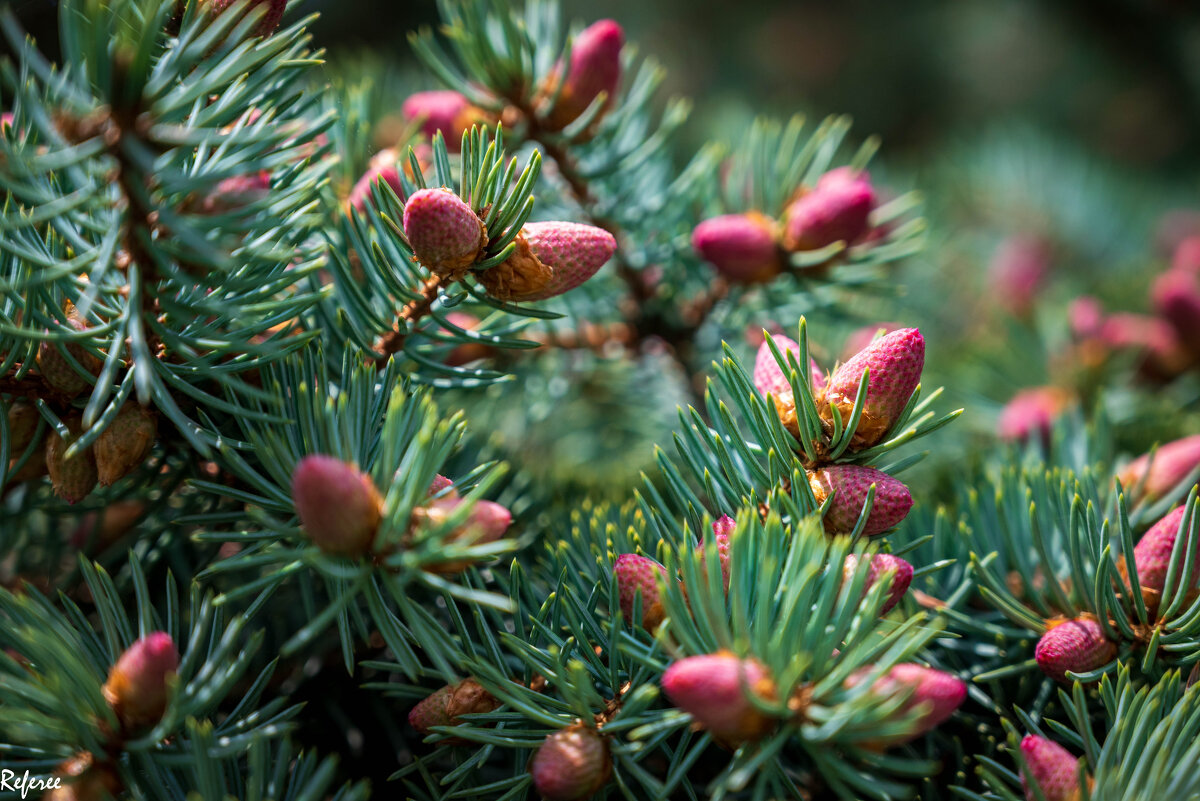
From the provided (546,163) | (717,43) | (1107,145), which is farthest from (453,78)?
(1107,145)

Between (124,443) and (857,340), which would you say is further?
(857,340)

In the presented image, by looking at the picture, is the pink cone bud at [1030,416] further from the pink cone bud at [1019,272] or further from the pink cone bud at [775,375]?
the pink cone bud at [775,375]

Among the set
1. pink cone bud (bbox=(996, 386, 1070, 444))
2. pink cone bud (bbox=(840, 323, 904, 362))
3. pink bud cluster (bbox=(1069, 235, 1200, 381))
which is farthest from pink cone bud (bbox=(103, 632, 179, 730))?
pink bud cluster (bbox=(1069, 235, 1200, 381))

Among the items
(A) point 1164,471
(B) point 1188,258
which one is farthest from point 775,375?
(B) point 1188,258

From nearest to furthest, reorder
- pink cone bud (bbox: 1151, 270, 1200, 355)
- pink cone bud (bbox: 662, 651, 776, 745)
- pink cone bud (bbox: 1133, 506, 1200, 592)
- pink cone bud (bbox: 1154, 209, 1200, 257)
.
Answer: pink cone bud (bbox: 662, 651, 776, 745), pink cone bud (bbox: 1133, 506, 1200, 592), pink cone bud (bbox: 1151, 270, 1200, 355), pink cone bud (bbox: 1154, 209, 1200, 257)

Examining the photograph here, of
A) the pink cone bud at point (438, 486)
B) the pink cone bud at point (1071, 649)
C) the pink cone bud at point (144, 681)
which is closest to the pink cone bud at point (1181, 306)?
the pink cone bud at point (1071, 649)

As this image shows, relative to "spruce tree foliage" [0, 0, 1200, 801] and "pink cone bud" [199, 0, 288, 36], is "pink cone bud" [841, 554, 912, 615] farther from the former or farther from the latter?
"pink cone bud" [199, 0, 288, 36]

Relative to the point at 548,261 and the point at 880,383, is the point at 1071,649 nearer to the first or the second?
the point at 880,383
